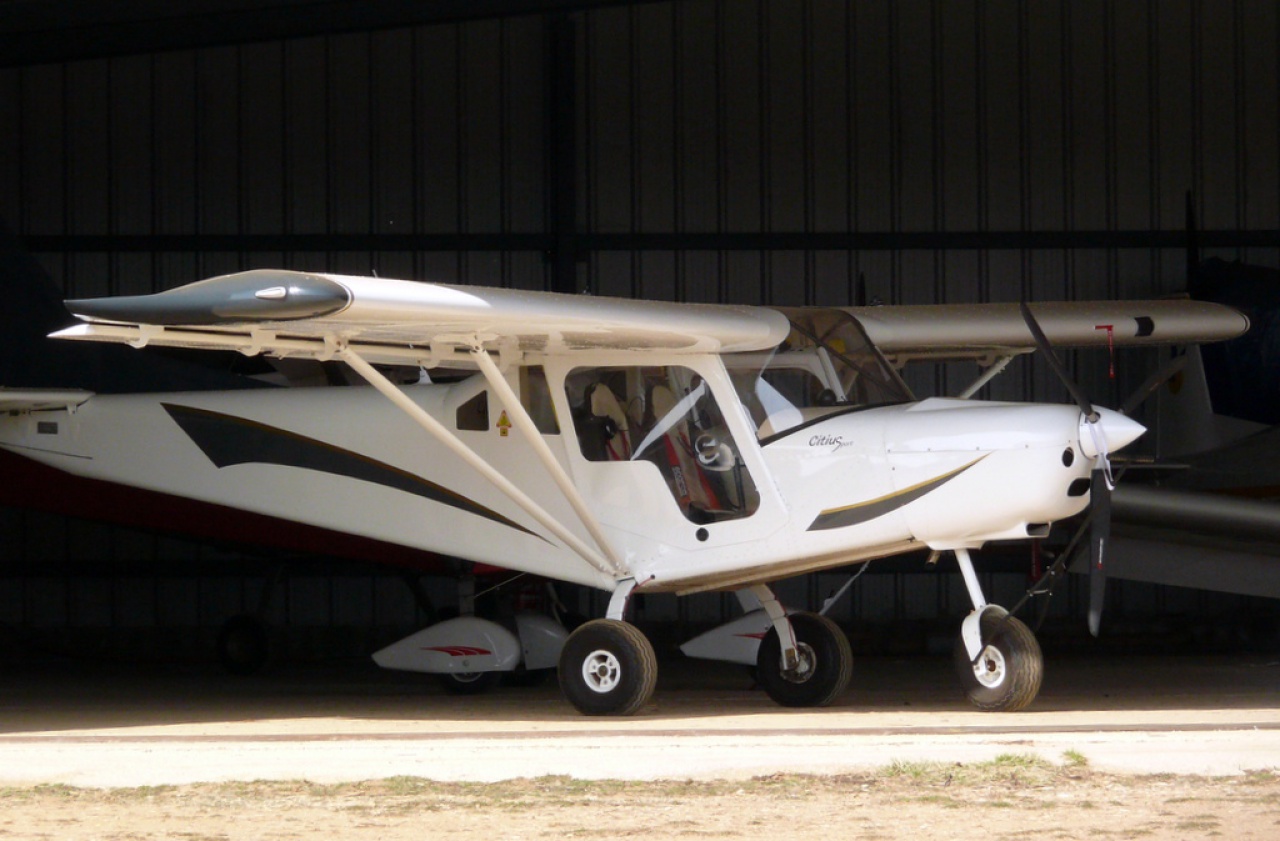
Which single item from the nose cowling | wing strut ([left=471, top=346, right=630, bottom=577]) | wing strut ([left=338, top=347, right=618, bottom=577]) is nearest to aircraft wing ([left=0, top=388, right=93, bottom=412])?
wing strut ([left=338, top=347, right=618, bottom=577])

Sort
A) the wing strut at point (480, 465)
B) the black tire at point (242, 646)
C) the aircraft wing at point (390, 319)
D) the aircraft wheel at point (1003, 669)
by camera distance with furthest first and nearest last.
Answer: the black tire at point (242, 646) → the wing strut at point (480, 465) → the aircraft wheel at point (1003, 669) → the aircraft wing at point (390, 319)

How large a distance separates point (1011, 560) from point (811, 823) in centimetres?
1021

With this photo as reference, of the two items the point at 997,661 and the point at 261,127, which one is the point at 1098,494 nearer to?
the point at 997,661

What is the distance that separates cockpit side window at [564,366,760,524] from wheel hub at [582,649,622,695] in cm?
90

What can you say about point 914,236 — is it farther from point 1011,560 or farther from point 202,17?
point 202,17

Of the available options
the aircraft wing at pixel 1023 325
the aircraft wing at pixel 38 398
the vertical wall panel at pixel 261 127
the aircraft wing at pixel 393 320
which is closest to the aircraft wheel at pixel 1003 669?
the aircraft wing at pixel 393 320

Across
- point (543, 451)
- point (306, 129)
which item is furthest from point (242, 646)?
point (306, 129)

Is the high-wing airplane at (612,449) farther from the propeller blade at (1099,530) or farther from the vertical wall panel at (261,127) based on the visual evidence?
the vertical wall panel at (261,127)

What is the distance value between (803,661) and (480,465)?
214 centimetres

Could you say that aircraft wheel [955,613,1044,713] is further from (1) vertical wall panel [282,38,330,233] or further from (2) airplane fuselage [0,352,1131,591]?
(1) vertical wall panel [282,38,330,233]

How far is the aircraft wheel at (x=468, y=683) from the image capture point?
33.4ft

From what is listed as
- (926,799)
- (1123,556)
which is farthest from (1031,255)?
(926,799)

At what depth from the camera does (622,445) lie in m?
8.62

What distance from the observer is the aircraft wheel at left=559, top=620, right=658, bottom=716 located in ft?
26.1
